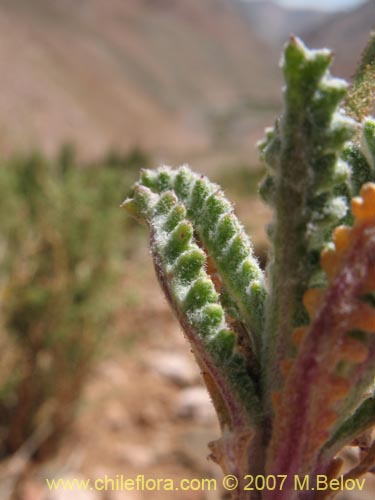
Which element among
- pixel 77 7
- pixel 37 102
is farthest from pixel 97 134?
pixel 77 7

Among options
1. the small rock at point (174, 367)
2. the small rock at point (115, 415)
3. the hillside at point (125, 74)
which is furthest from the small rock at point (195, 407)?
the hillside at point (125, 74)

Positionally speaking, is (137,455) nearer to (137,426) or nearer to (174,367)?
(137,426)

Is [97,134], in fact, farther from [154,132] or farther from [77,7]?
[77,7]

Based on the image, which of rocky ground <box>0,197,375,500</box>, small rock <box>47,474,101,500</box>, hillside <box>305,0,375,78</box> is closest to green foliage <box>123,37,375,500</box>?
hillside <box>305,0,375,78</box>

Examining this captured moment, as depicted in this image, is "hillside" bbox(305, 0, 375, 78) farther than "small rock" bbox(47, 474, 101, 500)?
No

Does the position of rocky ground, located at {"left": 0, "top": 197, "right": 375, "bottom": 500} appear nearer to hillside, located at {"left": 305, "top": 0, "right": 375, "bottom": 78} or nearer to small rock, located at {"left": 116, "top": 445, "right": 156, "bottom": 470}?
small rock, located at {"left": 116, "top": 445, "right": 156, "bottom": 470}

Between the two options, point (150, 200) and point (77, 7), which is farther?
point (77, 7)

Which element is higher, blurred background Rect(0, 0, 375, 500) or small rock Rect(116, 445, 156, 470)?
blurred background Rect(0, 0, 375, 500)
